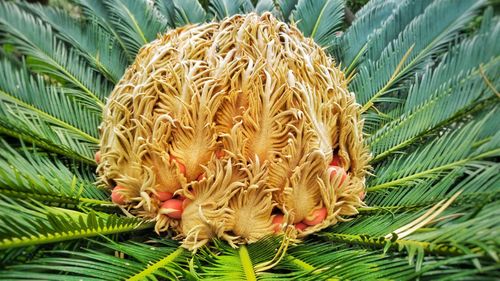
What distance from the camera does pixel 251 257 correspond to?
137 cm

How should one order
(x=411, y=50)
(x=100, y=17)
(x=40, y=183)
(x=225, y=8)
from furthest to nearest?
(x=225, y=8) < (x=100, y=17) < (x=411, y=50) < (x=40, y=183)

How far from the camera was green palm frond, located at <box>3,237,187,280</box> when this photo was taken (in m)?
1.05

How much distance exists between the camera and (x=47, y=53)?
94.0 inches

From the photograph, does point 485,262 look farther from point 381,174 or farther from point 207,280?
point 381,174

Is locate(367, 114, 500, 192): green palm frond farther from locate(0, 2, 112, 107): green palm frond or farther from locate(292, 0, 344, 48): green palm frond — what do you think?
locate(0, 2, 112, 107): green palm frond

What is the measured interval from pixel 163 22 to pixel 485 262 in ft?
7.72

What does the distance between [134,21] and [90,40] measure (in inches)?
10.3

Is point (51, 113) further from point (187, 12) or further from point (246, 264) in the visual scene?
point (246, 264)

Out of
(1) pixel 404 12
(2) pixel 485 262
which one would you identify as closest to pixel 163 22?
(1) pixel 404 12

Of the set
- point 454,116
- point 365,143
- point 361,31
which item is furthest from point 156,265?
point 361,31

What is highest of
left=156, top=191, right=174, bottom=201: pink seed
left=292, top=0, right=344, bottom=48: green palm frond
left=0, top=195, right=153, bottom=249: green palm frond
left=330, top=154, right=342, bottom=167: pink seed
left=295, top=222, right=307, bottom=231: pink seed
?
left=292, top=0, right=344, bottom=48: green palm frond

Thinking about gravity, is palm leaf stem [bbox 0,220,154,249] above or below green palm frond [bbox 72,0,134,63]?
below

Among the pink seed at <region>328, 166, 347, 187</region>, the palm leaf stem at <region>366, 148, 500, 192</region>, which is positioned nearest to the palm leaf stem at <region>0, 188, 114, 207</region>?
the pink seed at <region>328, 166, 347, 187</region>

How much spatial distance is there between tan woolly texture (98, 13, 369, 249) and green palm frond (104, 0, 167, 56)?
1.03m
